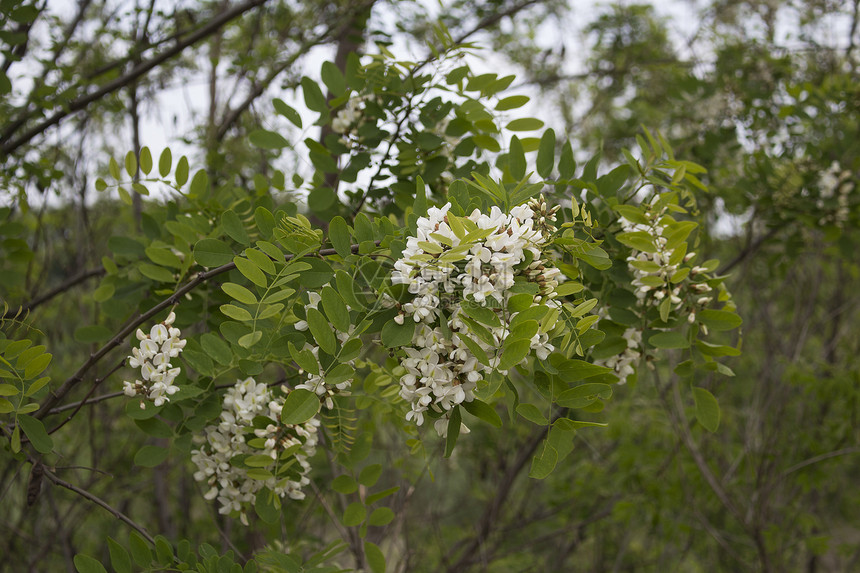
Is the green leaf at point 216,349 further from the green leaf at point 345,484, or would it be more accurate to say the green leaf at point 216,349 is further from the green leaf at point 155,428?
the green leaf at point 345,484

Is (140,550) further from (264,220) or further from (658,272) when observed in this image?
(658,272)

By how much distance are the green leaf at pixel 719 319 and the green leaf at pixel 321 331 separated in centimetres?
69

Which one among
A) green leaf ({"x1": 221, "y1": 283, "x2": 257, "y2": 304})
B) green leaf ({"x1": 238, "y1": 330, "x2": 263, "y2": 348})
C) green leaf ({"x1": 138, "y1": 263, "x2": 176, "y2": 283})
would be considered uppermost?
green leaf ({"x1": 138, "y1": 263, "x2": 176, "y2": 283})

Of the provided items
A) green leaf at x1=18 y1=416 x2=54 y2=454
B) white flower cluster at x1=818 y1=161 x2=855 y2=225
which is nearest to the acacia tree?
green leaf at x1=18 y1=416 x2=54 y2=454

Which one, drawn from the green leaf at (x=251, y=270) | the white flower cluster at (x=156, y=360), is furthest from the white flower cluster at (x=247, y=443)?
the green leaf at (x=251, y=270)

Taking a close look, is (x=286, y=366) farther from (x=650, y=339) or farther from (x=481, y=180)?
(x=650, y=339)

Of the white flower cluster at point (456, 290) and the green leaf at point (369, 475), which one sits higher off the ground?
the white flower cluster at point (456, 290)

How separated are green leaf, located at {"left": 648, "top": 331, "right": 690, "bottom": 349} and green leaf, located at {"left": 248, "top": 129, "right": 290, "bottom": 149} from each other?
88 cm

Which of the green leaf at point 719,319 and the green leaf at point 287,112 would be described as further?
the green leaf at point 287,112

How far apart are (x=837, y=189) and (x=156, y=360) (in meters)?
2.24

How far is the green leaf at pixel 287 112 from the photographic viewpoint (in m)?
1.37

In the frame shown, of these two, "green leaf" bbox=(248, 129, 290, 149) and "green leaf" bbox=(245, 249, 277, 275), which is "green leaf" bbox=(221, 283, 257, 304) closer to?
"green leaf" bbox=(245, 249, 277, 275)

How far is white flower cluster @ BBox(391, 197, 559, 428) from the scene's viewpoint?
2.79ft

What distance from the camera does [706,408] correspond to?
1168 mm
